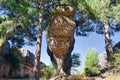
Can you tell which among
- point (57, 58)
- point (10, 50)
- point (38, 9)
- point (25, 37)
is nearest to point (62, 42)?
point (57, 58)

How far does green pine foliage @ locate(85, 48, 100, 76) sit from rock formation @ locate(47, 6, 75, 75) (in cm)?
193

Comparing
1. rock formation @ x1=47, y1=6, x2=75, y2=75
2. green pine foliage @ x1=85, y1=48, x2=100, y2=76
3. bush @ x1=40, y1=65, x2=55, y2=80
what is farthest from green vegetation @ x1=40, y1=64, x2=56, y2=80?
green pine foliage @ x1=85, y1=48, x2=100, y2=76

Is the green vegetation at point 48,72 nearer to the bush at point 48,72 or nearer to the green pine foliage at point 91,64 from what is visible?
the bush at point 48,72

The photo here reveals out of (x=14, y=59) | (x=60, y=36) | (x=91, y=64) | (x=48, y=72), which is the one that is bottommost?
(x=14, y=59)

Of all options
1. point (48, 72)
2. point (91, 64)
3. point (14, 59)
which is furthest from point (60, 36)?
point (14, 59)

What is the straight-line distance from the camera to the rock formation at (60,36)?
1931 centimetres

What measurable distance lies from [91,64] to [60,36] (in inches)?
125

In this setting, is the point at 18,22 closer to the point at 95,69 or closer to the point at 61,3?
the point at 61,3

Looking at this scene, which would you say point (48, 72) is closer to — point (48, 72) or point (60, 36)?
point (48, 72)

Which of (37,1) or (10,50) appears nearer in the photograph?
(37,1)

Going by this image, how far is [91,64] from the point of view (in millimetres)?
20891

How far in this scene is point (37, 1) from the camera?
63.1 feet

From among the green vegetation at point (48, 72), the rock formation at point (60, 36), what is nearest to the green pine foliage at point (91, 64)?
the rock formation at point (60, 36)

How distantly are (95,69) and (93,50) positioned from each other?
4.96ft
